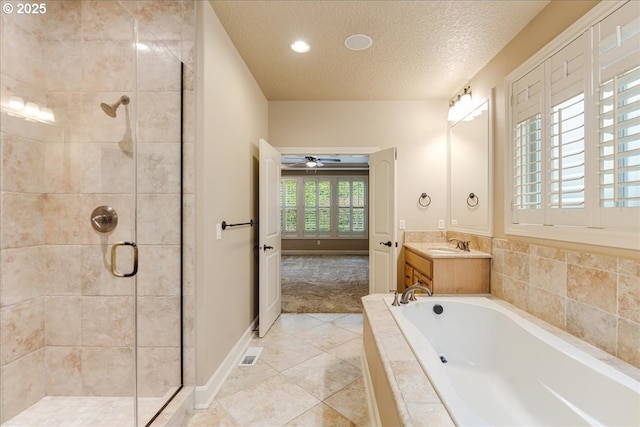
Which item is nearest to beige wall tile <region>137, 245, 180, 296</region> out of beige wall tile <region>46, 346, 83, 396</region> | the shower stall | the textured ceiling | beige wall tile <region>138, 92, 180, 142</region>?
the shower stall

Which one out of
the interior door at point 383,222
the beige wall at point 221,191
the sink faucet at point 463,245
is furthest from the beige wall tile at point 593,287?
the beige wall at point 221,191

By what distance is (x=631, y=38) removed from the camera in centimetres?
131

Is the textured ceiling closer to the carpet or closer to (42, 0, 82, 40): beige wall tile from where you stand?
(42, 0, 82, 40): beige wall tile

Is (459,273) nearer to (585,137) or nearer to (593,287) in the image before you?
(593,287)

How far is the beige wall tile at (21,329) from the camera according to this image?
155 cm

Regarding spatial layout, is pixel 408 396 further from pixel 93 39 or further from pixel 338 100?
pixel 338 100

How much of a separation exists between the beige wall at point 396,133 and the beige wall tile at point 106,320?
2383 millimetres

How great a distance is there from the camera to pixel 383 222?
130 inches

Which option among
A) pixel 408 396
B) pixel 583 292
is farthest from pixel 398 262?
pixel 408 396

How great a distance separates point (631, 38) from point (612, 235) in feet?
3.07

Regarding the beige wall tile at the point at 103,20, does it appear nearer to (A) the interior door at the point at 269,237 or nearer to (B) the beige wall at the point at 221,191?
(B) the beige wall at the point at 221,191

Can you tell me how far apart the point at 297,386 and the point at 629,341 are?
1876mm

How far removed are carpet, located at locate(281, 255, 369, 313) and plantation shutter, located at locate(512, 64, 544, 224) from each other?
2.24 metres

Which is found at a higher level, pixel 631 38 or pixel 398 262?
pixel 631 38
